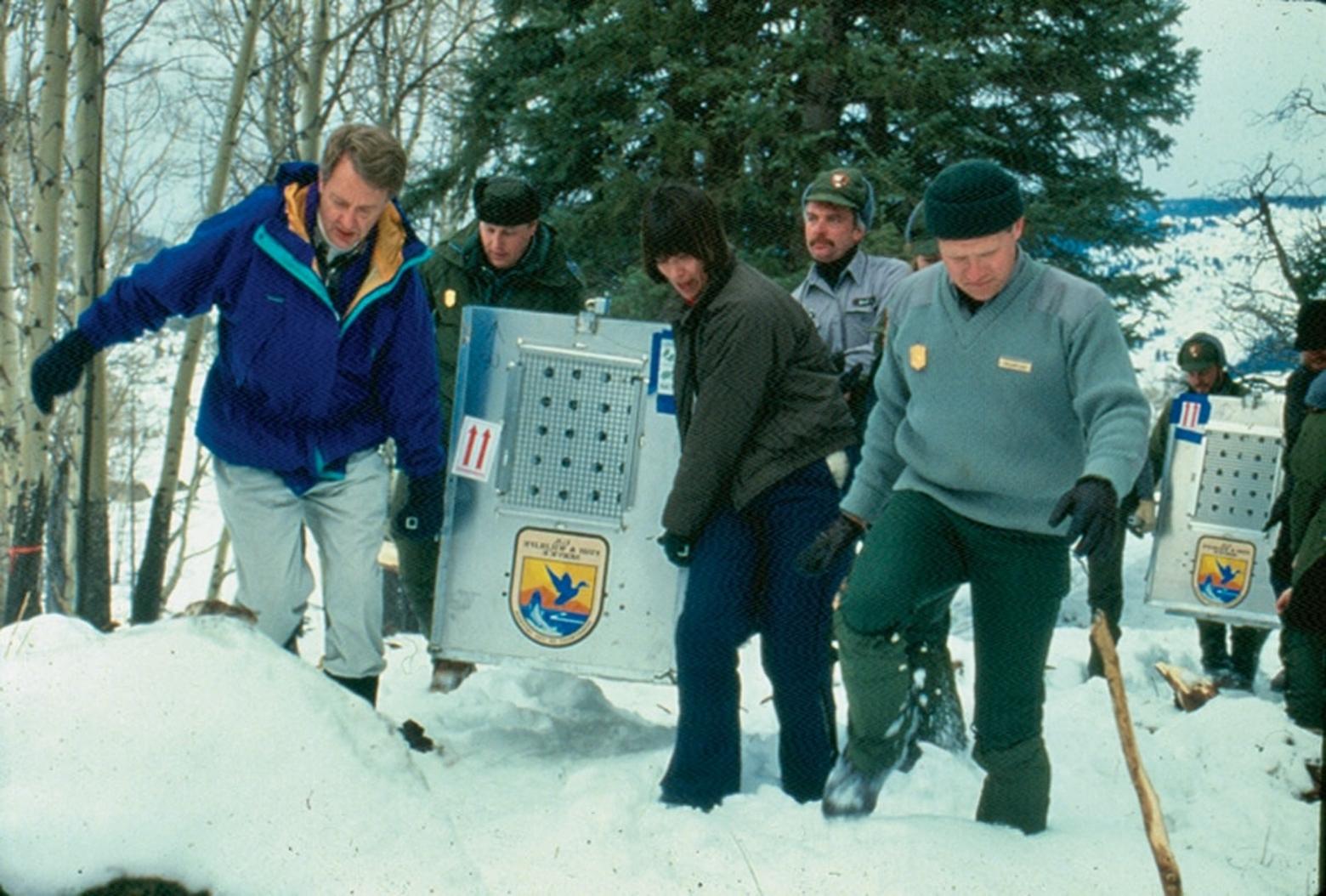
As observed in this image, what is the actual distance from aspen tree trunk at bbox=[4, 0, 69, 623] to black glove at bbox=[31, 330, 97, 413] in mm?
4354

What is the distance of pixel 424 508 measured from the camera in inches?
161

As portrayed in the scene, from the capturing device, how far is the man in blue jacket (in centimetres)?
344

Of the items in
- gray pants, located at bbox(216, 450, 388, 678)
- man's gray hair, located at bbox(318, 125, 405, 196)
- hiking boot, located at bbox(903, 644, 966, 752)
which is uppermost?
man's gray hair, located at bbox(318, 125, 405, 196)

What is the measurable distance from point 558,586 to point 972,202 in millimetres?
1944

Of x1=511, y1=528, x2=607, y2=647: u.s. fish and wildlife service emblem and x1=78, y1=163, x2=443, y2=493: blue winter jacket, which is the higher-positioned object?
x1=78, y1=163, x2=443, y2=493: blue winter jacket

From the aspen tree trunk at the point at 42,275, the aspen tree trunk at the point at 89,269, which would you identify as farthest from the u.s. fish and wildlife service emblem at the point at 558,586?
the aspen tree trunk at the point at 42,275

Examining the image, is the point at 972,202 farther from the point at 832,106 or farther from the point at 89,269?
the point at 832,106

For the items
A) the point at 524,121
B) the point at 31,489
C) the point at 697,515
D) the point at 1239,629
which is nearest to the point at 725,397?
the point at 697,515

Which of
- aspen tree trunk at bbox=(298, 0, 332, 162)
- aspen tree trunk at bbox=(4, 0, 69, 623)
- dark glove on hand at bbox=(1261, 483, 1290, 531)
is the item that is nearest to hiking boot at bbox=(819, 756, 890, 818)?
dark glove on hand at bbox=(1261, 483, 1290, 531)

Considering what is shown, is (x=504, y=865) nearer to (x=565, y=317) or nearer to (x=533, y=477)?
(x=533, y=477)

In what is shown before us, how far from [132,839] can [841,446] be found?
2.15m

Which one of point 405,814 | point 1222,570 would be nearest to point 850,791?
point 405,814

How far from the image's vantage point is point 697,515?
3.52 m

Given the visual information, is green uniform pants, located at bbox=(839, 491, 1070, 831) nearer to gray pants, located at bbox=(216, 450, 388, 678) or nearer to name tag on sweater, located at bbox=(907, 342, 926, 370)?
name tag on sweater, located at bbox=(907, 342, 926, 370)
